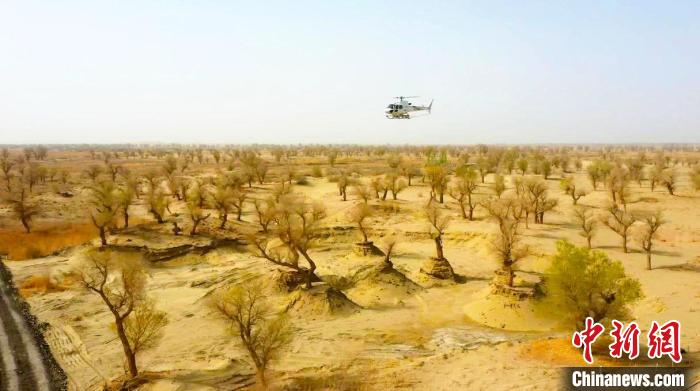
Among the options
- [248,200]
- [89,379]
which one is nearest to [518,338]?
[89,379]

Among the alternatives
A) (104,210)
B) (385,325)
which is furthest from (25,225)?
(385,325)

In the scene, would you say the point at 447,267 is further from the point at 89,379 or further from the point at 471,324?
the point at 89,379

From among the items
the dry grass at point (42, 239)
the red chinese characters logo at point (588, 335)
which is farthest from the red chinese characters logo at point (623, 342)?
the dry grass at point (42, 239)

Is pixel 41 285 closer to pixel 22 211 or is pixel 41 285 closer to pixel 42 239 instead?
pixel 42 239

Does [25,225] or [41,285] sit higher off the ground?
[25,225]

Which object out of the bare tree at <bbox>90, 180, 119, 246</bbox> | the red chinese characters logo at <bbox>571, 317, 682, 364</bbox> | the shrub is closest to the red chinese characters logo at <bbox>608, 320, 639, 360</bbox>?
the red chinese characters logo at <bbox>571, 317, 682, 364</bbox>

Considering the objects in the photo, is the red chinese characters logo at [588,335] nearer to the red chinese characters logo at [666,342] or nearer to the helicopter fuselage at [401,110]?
the red chinese characters logo at [666,342]
